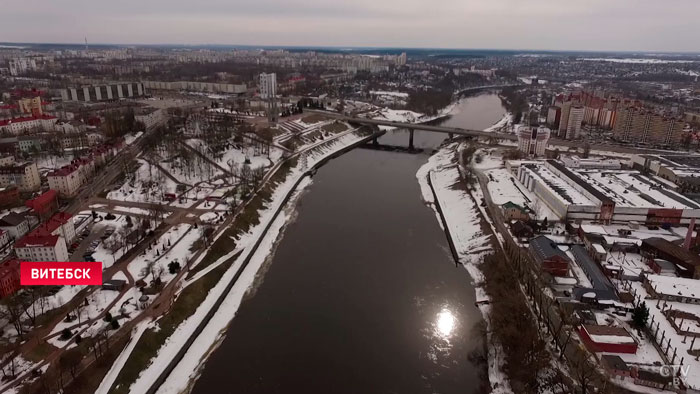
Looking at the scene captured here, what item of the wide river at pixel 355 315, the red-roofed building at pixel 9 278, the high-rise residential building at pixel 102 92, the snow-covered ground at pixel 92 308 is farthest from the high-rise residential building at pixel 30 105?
the snow-covered ground at pixel 92 308

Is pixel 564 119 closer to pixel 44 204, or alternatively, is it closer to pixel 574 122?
pixel 574 122

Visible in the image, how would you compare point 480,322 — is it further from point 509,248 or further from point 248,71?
point 248,71

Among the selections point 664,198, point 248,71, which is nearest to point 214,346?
point 664,198

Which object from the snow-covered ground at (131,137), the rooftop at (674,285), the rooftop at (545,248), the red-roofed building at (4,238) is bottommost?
the rooftop at (674,285)

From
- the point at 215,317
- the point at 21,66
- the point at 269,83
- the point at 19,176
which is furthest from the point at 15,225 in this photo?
the point at 21,66

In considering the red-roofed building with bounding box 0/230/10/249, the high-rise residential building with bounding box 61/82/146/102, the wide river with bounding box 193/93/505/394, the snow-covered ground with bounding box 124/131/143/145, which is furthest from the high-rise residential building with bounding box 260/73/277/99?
the red-roofed building with bounding box 0/230/10/249

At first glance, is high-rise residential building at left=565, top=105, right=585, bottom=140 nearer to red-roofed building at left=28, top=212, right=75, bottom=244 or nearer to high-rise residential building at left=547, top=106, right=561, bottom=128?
high-rise residential building at left=547, top=106, right=561, bottom=128

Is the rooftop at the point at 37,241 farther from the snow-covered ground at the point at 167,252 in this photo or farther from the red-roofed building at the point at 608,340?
the red-roofed building at the point at 608,340
